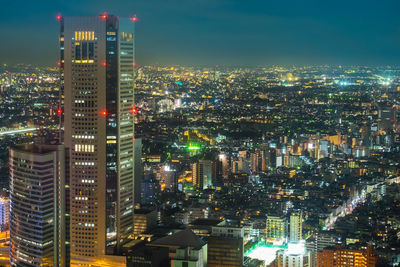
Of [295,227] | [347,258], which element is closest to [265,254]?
[347,258]

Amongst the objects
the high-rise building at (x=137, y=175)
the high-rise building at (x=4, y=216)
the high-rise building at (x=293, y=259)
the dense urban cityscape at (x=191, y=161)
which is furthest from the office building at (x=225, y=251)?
the high-rise building at (x=4, y=216)

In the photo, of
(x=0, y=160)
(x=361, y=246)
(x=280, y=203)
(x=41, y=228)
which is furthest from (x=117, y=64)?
(x=0, y=160)

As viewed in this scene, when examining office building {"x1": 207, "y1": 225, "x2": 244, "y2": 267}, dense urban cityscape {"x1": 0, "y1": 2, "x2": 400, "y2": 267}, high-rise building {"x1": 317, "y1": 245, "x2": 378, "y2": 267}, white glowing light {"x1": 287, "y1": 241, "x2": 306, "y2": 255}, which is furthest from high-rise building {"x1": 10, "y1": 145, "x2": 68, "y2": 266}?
high-rise building {"x1": 317, "y1": 245, "x2": 378, "y2": 267}

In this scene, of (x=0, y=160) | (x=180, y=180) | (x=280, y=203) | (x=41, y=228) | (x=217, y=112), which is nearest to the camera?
(x=41, y=228)

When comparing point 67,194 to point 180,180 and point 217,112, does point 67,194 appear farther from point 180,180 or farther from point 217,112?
point 217,112

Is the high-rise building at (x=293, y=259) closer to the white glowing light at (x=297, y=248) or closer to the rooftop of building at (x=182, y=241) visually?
the white glowing light at (x=297, y=248)

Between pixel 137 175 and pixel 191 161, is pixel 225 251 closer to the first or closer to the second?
pixel 137 175
